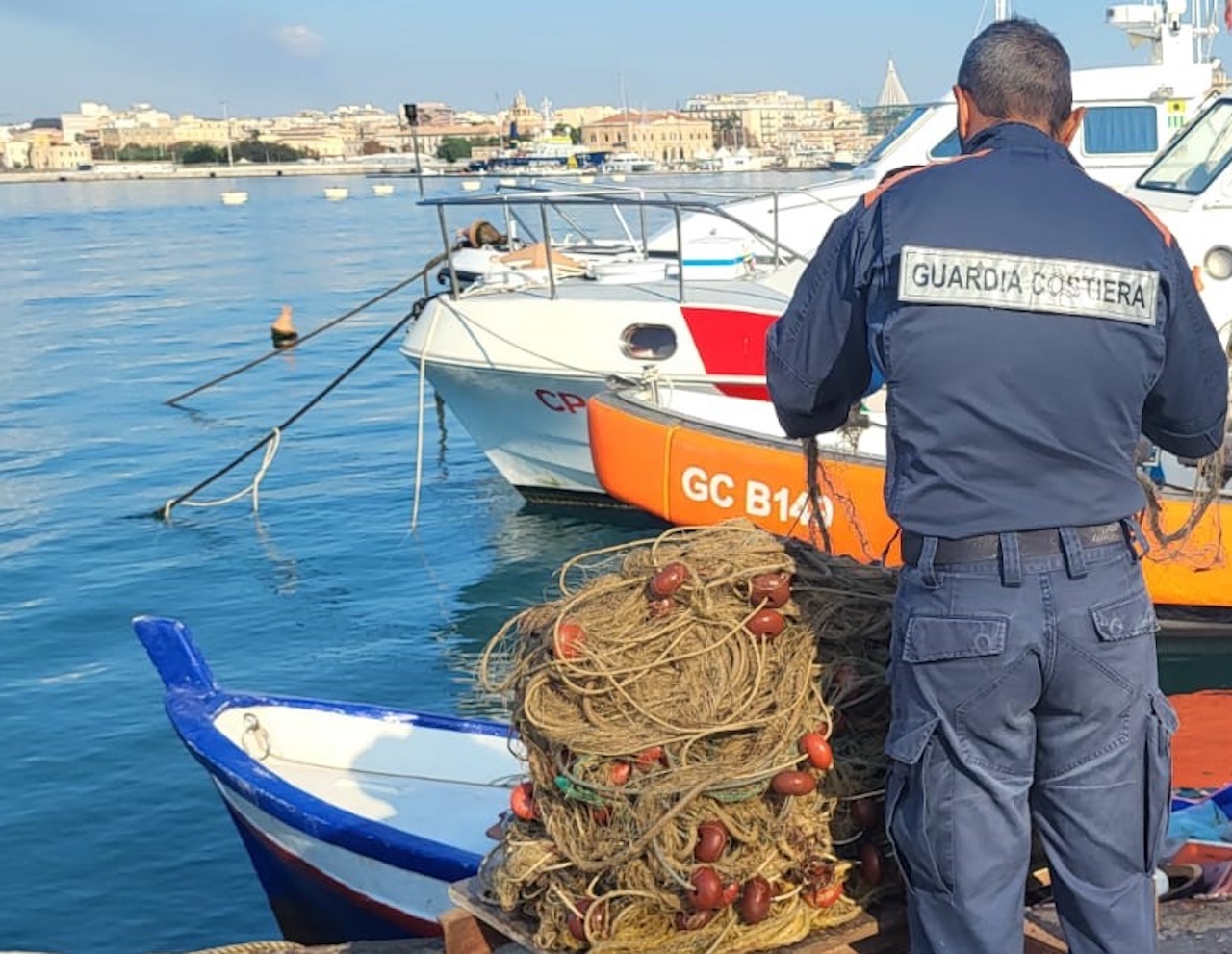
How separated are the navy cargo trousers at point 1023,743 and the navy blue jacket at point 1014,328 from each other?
100 mm

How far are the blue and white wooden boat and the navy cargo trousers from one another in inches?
110

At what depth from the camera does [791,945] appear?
3104mm

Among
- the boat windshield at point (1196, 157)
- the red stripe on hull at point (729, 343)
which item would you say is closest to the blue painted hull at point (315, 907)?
the red stripe on hull at point (729, 343)

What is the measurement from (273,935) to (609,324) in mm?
5654

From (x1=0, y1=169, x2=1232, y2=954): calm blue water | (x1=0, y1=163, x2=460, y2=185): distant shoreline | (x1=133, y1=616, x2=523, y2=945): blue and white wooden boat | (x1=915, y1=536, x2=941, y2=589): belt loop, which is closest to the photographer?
(x1=915, y1=536, x2=941, y2=589): belt loop

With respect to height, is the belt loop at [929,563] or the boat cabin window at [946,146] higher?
the boat cabin window at [946,146]

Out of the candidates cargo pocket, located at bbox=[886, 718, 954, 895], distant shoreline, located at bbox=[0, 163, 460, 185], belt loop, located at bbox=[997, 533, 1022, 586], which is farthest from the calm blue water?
distant shoreline, located at bbox=[0, 163, 460, 185]

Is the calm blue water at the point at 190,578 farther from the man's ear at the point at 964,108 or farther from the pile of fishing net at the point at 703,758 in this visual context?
the man's ear at the point at 964,108

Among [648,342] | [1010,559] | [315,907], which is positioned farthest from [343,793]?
[648,342]

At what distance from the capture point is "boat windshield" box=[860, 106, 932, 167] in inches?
561

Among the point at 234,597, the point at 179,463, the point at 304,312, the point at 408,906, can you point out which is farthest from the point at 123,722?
the point at 304,312

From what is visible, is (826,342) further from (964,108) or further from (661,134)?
(661,134)

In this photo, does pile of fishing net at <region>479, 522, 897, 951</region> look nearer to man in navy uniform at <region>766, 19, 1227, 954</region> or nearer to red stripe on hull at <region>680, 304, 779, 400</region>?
man in navy uniform at <region>766, 19, 1227, 954</region>

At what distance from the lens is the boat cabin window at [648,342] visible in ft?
35.7
